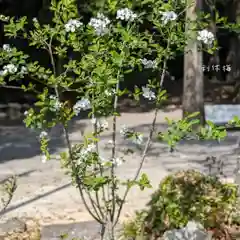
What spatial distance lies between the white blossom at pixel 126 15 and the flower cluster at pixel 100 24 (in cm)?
8

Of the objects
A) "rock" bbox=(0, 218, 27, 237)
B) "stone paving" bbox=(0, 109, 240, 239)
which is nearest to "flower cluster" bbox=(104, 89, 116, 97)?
"rock" bbox=(0, 218, 27, 237)

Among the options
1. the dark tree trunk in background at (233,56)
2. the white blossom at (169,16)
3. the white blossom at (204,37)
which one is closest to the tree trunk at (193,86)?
the dark tree trunk in background at (233,56)

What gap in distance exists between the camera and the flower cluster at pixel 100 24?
11.2 feet

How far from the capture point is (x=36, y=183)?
805 cm

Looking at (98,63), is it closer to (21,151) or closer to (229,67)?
(21,151)

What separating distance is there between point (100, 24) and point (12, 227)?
263 cm

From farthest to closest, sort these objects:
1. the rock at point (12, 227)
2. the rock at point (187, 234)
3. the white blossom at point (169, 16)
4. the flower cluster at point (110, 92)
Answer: the rock at point (12, 227), the rock at point (187, 234), the white blossom at point (169, 16), the flower cluster at point (110, 92)

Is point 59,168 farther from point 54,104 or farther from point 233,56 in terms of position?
point 233,56

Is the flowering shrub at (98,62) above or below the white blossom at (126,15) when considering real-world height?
below

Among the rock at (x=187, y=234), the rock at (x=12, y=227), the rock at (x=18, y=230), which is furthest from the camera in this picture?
the rock at (x=12, y=227)

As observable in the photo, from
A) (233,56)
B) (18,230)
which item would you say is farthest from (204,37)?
(233,56)

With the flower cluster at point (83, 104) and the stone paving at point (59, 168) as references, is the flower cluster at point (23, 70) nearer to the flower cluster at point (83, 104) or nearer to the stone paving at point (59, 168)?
the flower cluster at point (83, 104)

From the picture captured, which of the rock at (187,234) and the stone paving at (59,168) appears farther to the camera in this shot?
the stone paving at (59,168)

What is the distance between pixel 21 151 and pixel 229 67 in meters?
12.2
